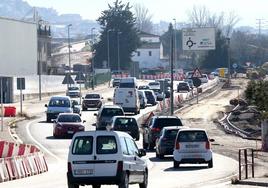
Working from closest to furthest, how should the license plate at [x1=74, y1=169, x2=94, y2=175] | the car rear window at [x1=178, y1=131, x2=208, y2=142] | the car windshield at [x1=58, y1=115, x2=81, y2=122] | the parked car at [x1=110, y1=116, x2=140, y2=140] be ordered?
the license plate at [x1=74, y1=169, x2=94, y2=175] < the car rear window at [x1=178, y1=131, x2=208, y2=142] < the parked car at [x1=110, y1=116, x2=140, y2=140] < the car windshield at [x1=58, y1=115, x2=81, y2=122]

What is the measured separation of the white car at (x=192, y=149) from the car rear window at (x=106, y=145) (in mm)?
13002

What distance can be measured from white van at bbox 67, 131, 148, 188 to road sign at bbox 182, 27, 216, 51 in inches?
2763

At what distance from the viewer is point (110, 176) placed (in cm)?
2489

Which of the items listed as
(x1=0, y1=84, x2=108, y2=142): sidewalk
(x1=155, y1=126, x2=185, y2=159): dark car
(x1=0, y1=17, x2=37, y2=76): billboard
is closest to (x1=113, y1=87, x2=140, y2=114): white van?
(x1=0, y1=84, x2=108, y2=142): sidewalk

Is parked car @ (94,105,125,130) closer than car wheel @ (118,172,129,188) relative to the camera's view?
No

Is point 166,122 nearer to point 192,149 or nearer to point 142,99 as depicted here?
point 192,149

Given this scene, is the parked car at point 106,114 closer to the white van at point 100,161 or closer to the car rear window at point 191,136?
the car rear window at point 191,136

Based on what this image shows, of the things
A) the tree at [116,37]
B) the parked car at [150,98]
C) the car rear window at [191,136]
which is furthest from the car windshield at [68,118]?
the tree at [116,37]

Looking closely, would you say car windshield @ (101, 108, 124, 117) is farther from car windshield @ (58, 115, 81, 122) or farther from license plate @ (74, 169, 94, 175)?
license plate @ (74, 169, 94, 175)

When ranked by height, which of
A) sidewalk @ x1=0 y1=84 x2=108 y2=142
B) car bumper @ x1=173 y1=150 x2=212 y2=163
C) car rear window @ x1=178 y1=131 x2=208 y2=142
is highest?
car rear window @ x1=178 y1=131 x2=208 y2=142

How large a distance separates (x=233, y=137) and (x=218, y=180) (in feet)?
91.4

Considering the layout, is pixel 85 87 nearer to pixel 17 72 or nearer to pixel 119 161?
pixel 17 72

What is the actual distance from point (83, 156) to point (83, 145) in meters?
0.33

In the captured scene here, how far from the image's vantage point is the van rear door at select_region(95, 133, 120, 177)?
24953 mm
